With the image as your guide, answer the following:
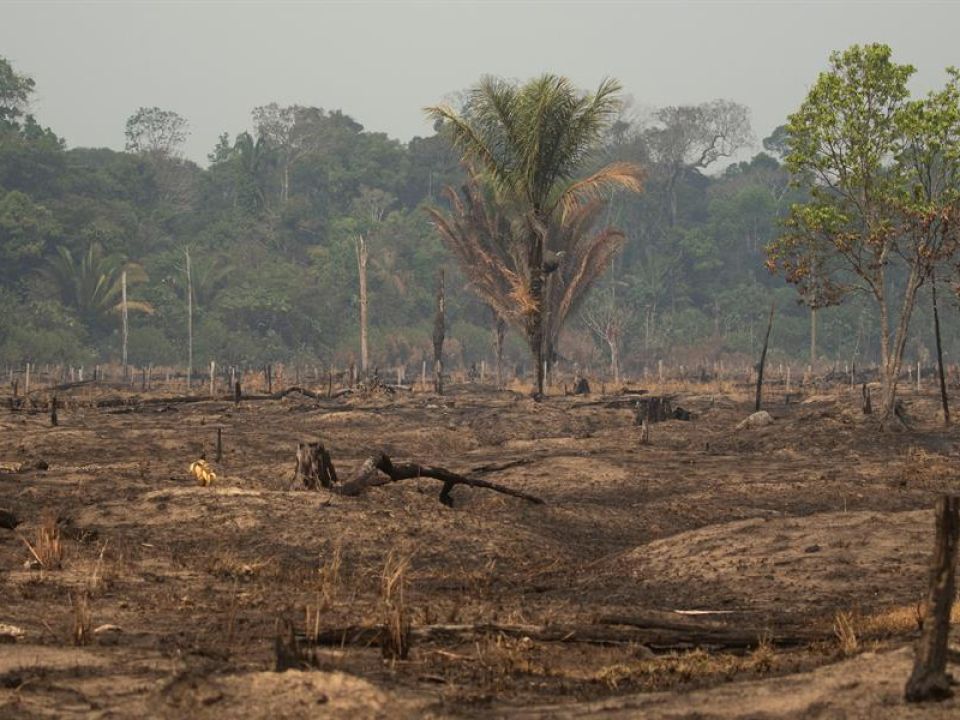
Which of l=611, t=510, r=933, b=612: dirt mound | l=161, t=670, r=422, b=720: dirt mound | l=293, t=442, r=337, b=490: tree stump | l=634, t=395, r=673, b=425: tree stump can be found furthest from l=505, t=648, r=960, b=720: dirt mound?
l=634, t=395, r=673, b=425: tree stump

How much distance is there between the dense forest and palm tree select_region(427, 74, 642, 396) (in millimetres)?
23143

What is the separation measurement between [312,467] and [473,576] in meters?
3.95

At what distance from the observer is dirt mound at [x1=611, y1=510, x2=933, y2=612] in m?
9.49

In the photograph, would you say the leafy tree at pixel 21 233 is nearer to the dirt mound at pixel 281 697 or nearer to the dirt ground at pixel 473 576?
the dirt ground at pixel 473 576

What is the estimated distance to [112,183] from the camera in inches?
2682

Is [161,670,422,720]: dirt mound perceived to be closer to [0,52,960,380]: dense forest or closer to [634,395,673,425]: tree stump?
[634,395,673,425]: tree stump

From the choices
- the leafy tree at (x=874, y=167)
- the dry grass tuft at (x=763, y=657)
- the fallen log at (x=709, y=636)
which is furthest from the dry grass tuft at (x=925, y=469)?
the dry grass tuft at (x=763, y=657)

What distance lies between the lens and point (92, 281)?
189 feet

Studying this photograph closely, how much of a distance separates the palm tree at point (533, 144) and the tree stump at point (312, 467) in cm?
1684

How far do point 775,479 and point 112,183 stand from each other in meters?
55.9

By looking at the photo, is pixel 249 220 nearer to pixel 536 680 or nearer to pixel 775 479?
pixel 775 479

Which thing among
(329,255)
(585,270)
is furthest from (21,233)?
(585,270)

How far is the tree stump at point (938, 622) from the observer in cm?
573

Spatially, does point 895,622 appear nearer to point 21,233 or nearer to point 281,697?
point 281,697
